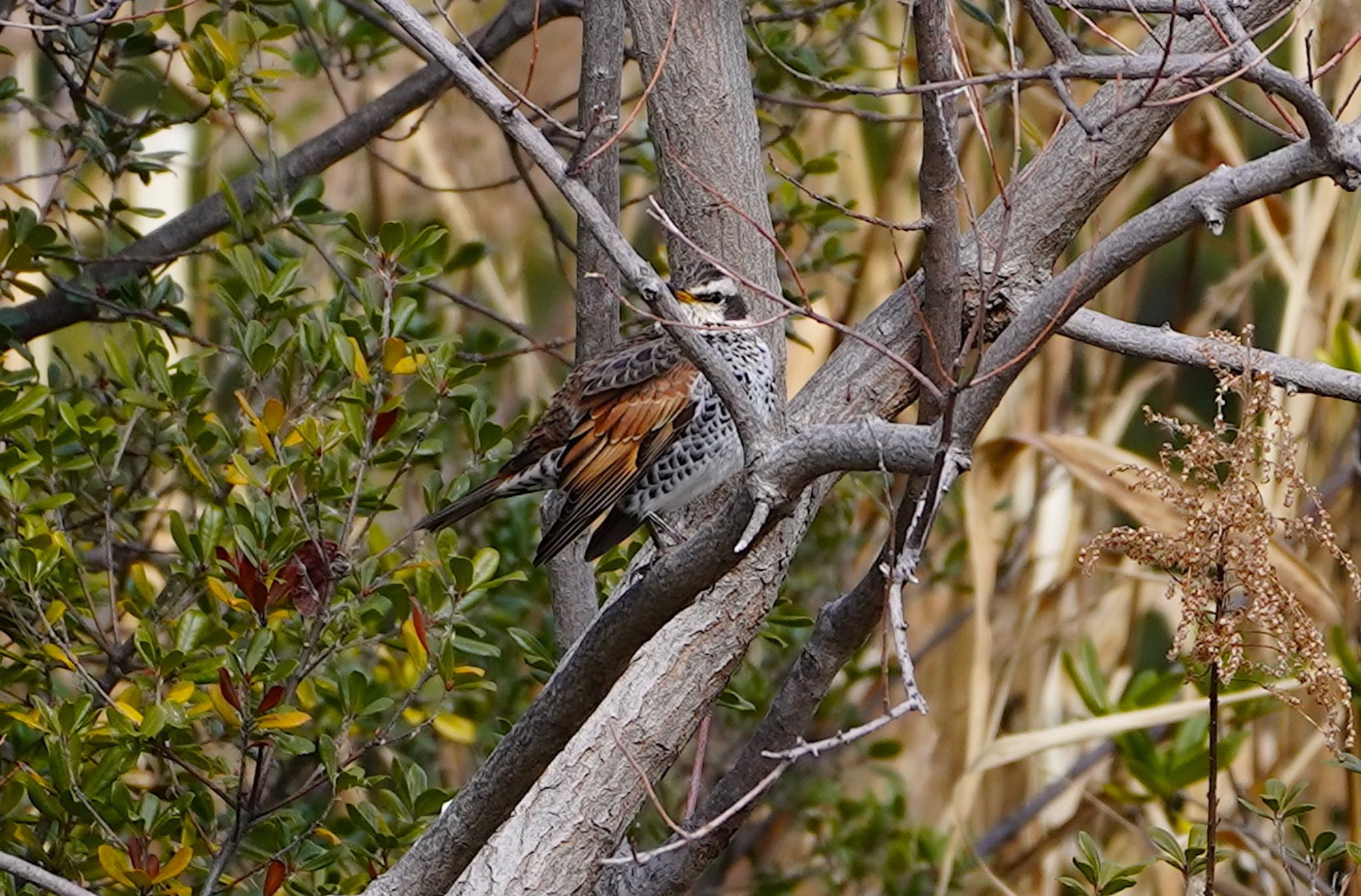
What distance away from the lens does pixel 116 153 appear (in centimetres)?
287

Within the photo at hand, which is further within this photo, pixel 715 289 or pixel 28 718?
pixel 715 289

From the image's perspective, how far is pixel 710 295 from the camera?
10.4 feet

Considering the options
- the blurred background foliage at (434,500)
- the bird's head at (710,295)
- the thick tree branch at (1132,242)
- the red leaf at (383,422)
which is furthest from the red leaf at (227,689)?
the bird's head at (710,295)

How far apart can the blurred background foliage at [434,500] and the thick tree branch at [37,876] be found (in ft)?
0.44

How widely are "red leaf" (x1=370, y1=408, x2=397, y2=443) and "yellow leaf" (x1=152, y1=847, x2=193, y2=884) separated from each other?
658mm

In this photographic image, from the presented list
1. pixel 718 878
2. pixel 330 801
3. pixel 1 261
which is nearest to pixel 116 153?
pixel 1 261

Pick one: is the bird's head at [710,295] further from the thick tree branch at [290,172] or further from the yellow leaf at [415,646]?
the yellow leaf at [415,646]

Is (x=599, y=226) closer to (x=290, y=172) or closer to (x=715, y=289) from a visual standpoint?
(x=715, y=289)

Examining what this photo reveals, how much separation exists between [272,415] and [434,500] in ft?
1.21

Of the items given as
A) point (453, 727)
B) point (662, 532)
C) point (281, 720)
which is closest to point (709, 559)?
point (281, 720)

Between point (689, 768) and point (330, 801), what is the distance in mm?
1876

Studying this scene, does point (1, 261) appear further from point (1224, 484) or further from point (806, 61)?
point (1224, 484)

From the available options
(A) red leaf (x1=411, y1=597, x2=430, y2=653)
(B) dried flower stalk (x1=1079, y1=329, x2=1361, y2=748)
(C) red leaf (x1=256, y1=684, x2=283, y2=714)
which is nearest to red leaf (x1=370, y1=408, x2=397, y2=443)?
(A) red leaf (x1=411, y1=597, x2=430, y2=653)

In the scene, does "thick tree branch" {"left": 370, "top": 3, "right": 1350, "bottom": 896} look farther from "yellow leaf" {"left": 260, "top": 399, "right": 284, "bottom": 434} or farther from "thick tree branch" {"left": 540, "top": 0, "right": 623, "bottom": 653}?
"yellow leaf" {"left": 260, "top": 399, "right": 284, "bottom": 434}
